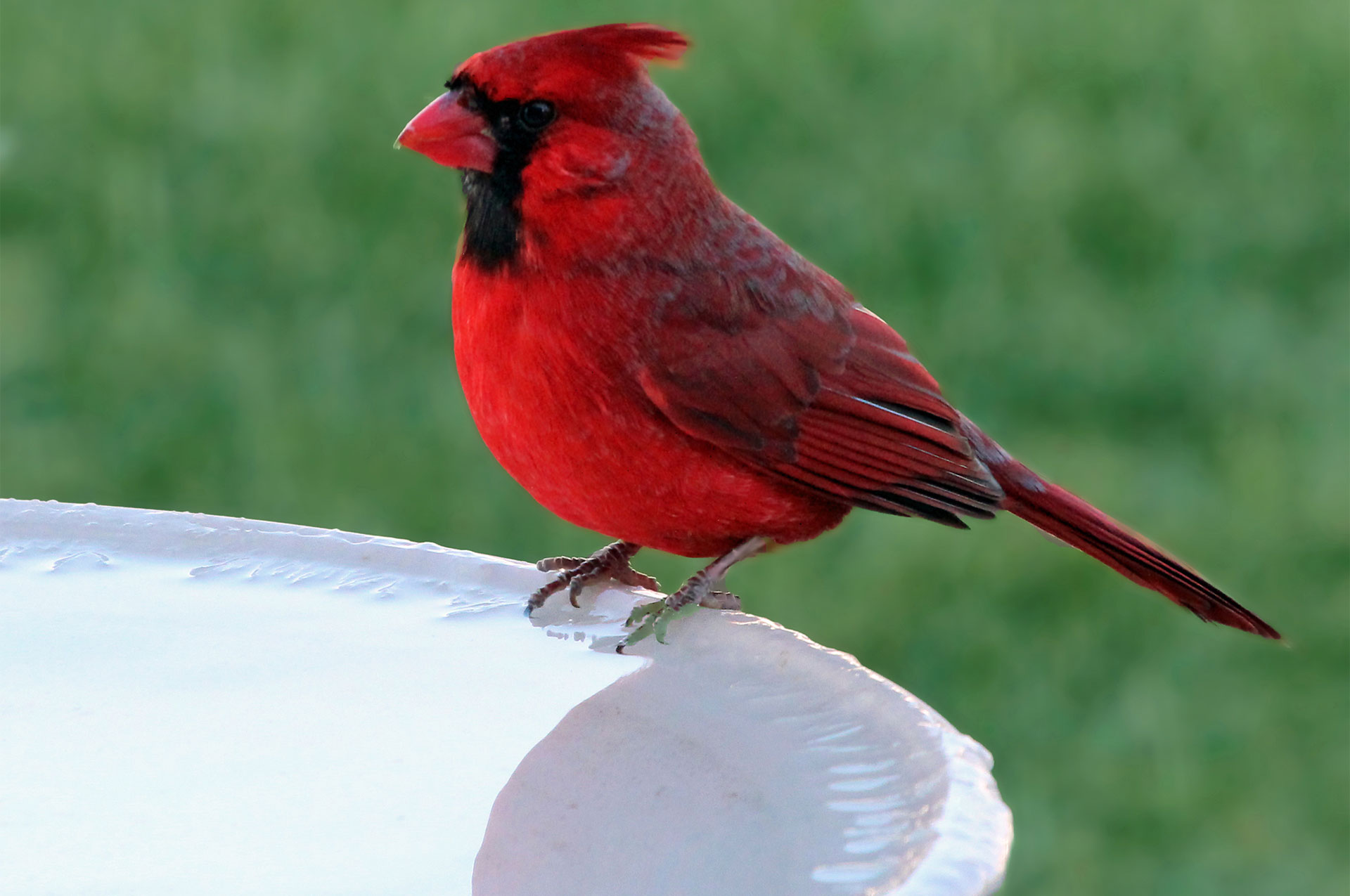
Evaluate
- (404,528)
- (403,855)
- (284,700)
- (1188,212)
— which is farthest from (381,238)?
(403,855)

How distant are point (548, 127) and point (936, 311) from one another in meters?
2.89

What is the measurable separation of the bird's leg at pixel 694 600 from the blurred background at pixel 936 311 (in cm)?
129

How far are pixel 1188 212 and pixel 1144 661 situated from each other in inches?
73.6

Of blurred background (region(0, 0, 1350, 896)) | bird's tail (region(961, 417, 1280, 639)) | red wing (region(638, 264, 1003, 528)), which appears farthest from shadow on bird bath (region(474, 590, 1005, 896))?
blurred background (region(0, 0, 1350, 896))

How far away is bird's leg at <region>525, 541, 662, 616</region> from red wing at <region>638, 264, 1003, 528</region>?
0.23 metres

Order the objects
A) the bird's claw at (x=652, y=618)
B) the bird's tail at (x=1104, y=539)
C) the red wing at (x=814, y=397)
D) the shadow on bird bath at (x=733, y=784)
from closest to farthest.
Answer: the shadow on bird bath at (x=733, y=784), the bird's claw at (x=652, y=618), the red wing at (x=814, y=397), the bird's tail at (x=1104, y=539)

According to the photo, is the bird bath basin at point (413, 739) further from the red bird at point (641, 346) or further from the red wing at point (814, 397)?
the red wing at point (814, 397)

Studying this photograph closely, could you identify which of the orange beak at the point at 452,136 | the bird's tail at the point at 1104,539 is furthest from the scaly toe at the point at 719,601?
the orange beak at the point at 452,136

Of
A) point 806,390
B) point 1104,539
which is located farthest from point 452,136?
point 1104,539

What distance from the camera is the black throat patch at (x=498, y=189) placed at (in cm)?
218

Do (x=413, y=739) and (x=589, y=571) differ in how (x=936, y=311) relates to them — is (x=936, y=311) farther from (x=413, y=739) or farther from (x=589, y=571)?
(x=413, y=739)

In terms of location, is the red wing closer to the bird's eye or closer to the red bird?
the red bird

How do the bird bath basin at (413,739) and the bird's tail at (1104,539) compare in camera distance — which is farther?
the bird's tail at (1104,539)

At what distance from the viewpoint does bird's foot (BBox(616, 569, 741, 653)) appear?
2066mm
